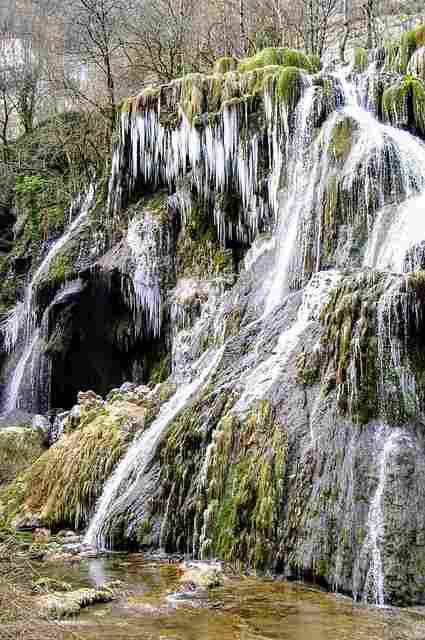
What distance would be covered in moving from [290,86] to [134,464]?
8.71 meters

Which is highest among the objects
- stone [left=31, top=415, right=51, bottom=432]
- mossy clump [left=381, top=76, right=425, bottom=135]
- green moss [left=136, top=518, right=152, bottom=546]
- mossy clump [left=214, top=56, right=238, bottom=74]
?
mossy clump [left=214, top=56, right=238, bottom=74]

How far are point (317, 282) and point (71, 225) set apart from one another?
41.7 feet

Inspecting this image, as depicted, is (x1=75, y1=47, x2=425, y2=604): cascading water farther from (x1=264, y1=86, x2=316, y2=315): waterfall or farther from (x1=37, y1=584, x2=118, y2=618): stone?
(x1=37, y1=584, x2=118, y2=618): stone

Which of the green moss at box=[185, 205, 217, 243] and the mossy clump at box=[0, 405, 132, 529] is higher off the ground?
the green moss at box=[185, 205, 217, 243]

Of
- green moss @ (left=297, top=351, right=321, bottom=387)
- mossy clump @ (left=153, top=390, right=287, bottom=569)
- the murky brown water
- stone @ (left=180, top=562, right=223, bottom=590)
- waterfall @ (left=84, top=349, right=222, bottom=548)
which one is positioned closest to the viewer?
the murky brown water

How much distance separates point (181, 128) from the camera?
17.2 meters

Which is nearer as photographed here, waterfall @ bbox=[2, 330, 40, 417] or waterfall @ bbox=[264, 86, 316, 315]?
waterfall @ bbox=[264, 86, 316, 315]

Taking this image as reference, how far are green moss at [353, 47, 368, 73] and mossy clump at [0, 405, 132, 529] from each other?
35.5 feet

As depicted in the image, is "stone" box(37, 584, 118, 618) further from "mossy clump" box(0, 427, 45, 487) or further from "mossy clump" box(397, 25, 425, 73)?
"mossy clump" box(397, 25, 425, 73)

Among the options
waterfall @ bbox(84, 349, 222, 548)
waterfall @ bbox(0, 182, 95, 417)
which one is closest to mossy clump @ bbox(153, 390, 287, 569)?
waterfall @ bbox(84, 349, 222, 548)

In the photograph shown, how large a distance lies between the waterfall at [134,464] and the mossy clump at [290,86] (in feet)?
21.5

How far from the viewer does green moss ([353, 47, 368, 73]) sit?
699 inches

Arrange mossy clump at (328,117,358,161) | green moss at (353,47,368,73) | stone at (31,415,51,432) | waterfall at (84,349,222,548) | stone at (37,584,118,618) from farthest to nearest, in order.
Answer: green moss at (353,47,368,73)
stone at (31,415,51,432)
mossy clump at (328,117,358,161)
waterfall at (84,349,222,548)
stone at (37,584,118,618)

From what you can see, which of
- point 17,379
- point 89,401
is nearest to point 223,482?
point 89,401
